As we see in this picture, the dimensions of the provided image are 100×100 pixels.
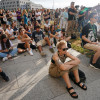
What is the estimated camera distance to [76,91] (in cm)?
231

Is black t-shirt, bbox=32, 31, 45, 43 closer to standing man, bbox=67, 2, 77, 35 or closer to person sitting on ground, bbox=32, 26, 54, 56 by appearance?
person sitting on ground, bbox=32, 26, 54, 56

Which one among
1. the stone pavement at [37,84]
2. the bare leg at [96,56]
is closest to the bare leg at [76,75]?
the stone pavement at [37,84]

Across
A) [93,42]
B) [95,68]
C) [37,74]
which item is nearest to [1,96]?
[37,74]

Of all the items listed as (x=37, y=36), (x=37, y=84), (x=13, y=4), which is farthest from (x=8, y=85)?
(x=13, y=4)

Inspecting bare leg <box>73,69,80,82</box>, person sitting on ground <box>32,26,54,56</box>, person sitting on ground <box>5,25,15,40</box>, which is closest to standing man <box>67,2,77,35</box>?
person sitting on ground <box>32,26,54,56</box>

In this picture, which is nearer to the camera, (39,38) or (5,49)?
(5,49)

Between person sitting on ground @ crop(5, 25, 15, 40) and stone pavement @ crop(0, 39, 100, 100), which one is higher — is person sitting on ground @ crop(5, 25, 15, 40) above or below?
above

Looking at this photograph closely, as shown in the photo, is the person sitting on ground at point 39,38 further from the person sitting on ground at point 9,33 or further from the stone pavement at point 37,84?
the person sitting on ground at point 9,33

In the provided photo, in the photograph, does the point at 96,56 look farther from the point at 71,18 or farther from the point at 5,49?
the point at 71,18

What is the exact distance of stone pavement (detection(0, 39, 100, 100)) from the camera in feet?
7.22

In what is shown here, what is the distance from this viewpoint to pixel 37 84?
8.36 ft

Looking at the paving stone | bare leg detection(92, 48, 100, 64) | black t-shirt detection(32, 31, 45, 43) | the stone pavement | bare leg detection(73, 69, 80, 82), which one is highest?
black t-shirt detection(32, 31, 45, 43)

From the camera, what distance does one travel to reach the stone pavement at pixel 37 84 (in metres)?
2.20

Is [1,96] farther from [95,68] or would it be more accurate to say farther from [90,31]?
[90,31]
